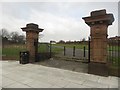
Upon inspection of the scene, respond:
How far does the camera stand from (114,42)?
256 inches

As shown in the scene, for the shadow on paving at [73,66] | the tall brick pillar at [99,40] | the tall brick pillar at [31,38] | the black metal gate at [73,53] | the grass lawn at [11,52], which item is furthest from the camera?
the grass lawn at [11,52]

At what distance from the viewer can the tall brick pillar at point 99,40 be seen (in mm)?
5766

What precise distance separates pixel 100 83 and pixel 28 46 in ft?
20.4

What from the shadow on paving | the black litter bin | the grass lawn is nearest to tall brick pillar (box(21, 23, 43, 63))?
the black litter bin

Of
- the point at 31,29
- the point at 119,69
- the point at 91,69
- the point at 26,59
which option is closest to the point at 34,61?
the point at 26,59

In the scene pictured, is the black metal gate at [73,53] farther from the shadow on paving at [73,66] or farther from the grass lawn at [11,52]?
the grass lawn at [11,52]

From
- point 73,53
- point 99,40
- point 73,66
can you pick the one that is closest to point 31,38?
point 73,66

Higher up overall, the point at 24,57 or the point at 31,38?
the point at 31,38

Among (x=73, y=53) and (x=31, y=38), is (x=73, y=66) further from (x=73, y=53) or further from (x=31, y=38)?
(x=73, y=53)

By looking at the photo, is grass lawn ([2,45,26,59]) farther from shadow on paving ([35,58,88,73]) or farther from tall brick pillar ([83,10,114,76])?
tall brick pillar ([83,10,114,76])

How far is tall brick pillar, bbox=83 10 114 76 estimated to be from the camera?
577cm

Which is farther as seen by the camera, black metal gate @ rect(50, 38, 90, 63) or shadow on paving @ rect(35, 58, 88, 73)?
black metal gate @ rect(50, 38, 90, 63)

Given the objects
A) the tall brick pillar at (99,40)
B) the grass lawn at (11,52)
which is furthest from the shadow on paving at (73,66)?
the grass lawn at (11,52)

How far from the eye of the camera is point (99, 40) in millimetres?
5930
